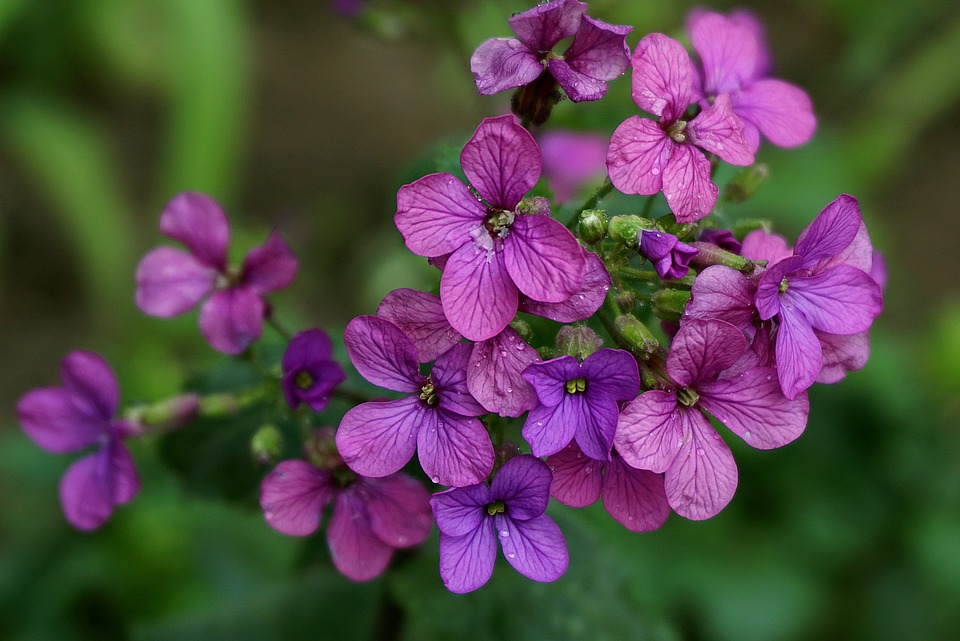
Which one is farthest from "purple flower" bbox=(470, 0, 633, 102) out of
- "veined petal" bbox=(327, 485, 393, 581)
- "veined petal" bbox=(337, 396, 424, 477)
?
"veined petal" bbox=(327, 485, 393, 581)

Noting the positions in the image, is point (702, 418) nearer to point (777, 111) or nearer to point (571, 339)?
point (571, 339)

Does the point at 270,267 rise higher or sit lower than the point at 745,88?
lower

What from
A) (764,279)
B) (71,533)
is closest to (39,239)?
(71,533)

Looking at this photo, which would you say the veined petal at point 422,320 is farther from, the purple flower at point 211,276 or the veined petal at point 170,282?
the veined petal at point 170,282

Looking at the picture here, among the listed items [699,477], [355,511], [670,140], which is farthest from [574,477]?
[670,140]

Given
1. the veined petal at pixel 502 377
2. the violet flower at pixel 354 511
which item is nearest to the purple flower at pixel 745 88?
the veined petal at pixel 502 377

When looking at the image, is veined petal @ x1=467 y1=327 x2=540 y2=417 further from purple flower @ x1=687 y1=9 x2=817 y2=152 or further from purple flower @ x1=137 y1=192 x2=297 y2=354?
purple flower @ x1=687 y1=9 x2=817 y2=152
